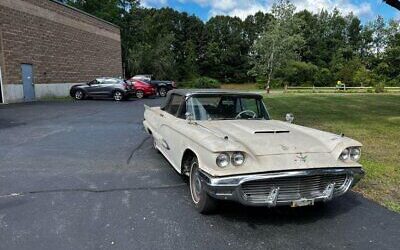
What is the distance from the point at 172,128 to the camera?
17.9 feet

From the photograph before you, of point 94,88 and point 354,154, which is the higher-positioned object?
point 354,154

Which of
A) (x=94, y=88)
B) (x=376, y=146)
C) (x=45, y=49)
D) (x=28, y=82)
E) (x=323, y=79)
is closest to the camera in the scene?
(x=376, y=146)

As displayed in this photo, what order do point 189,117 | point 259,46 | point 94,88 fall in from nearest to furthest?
point 189,117
point 94,88
point 259,46

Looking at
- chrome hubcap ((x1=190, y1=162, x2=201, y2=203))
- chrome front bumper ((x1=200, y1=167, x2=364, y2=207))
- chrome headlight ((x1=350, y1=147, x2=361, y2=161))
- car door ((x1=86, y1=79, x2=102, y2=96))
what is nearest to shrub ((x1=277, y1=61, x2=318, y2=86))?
car door ((x1=86, y1=79, x2=102, y2=96))

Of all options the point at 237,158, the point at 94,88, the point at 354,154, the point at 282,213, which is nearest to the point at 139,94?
the point at 94,88

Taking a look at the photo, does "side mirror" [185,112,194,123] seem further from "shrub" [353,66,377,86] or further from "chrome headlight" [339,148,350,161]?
"shrub" [353,66,377,86]

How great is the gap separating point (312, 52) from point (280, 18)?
31.0 metres

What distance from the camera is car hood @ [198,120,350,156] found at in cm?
404

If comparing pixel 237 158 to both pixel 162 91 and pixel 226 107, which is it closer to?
pixel 226 107

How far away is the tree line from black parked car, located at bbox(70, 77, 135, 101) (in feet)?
75.5

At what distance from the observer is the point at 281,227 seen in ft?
13.0

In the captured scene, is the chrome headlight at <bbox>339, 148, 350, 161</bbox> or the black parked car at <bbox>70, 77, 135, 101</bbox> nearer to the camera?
the chrome headlight at <bbox>339, 148, 350, 161</bbox>

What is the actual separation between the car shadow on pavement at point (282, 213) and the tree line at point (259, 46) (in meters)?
38.2

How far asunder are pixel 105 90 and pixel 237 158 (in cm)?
2028
